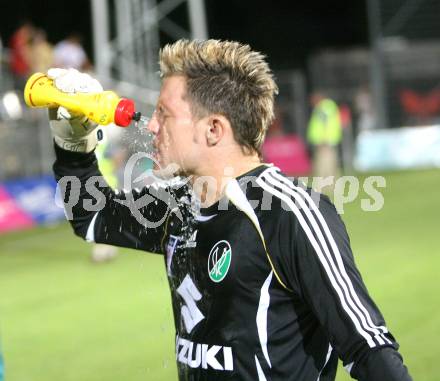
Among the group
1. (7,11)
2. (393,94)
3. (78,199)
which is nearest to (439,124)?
(393,94)

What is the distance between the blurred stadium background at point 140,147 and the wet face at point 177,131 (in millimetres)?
385

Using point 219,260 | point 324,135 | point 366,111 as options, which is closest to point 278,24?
point 366,111

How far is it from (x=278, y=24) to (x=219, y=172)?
1311 inches

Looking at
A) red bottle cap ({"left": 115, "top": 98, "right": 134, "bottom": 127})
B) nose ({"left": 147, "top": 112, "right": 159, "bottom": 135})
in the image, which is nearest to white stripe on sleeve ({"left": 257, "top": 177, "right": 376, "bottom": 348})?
nose ({"left": 147, "top": 112, "right": 159, "bottom": 135})

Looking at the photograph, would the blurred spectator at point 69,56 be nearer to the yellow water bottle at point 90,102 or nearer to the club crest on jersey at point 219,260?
the yellow water bottle at point 90,102

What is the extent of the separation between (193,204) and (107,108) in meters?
0.46

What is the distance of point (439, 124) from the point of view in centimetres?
2720

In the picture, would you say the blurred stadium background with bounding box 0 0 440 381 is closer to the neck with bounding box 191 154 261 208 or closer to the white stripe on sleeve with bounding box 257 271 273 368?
the neck with bounding box 191 154 261 208

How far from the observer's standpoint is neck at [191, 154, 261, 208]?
9.55 ft

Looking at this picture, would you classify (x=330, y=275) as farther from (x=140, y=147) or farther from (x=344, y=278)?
(x=140, y=147)

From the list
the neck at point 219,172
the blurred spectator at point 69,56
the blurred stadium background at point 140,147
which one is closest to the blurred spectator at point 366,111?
the blurred stadium background at point 140,147

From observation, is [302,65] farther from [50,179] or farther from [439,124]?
[50,179]

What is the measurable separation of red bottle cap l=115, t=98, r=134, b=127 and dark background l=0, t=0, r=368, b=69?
1078 inches

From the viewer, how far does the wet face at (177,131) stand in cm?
288
